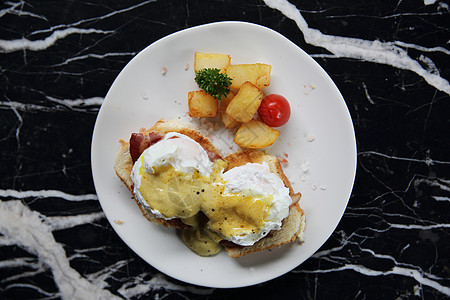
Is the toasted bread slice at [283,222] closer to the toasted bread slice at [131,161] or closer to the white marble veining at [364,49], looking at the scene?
the toasted bread slice at [131,161]

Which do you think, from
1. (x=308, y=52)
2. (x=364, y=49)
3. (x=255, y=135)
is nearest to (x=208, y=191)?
(x=255, y=135)

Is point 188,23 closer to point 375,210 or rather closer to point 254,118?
point 254,118

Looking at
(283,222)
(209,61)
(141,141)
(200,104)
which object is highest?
(209,61)

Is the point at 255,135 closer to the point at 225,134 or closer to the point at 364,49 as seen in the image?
the point at 225,134

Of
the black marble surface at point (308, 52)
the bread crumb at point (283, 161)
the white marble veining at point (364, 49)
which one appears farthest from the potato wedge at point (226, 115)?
the white marble veining at point (364, 49)

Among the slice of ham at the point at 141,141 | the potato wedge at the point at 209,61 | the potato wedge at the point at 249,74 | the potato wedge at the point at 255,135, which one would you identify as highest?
the potato wedge at the point at 209,61

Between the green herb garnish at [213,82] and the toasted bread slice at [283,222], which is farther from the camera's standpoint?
the toasted bread slice at [283,222]

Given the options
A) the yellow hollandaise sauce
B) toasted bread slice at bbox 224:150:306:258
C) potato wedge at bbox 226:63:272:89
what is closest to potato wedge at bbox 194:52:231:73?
potato wedge at bbox 226:63:272:89
